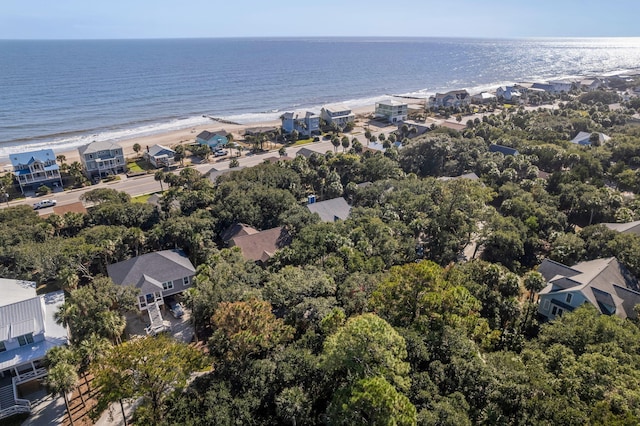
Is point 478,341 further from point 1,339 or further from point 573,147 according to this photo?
point 573,147

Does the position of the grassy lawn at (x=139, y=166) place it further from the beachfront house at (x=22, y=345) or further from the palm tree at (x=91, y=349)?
Result: the palm tree at (x=91, y=349)

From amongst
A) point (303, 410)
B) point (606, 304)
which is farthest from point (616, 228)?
point (303, 410)

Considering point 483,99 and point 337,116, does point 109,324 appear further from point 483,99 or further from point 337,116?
point 483,99

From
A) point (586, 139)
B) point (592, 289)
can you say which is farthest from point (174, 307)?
point (586, 139)

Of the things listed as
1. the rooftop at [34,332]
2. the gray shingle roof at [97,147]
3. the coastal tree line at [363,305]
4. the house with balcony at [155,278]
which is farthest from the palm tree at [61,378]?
the gray shingle roof at [97,147]

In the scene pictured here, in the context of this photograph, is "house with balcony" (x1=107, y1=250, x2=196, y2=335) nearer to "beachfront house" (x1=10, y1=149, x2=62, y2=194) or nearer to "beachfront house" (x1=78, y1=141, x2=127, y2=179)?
"beachfront house" (x1=10, y1=149, x2=62, y2=194)

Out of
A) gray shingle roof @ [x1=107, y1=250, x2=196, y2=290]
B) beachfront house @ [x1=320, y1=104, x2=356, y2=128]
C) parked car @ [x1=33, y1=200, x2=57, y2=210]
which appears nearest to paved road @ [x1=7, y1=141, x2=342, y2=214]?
parked car @ [x1=33, y1=200, x2=57, y2=210]
